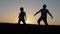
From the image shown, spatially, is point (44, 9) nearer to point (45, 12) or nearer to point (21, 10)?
point (45, 12)

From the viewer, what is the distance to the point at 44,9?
51.7 ft
